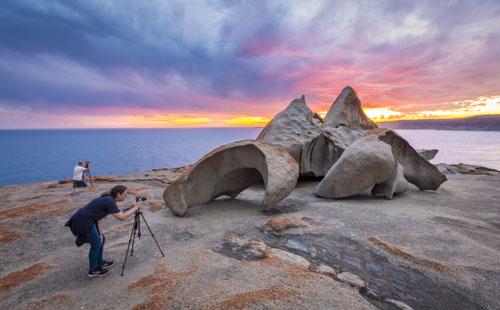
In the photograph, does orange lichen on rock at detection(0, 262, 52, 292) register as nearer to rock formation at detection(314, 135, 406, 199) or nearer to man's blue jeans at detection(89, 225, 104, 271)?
man's blue jeans at detection(89, 225, 104, 271)

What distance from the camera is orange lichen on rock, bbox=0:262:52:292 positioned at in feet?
15.7

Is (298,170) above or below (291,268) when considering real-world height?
above

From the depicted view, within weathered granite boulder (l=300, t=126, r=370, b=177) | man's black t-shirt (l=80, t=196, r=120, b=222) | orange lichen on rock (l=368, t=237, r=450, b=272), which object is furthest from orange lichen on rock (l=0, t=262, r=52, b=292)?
weathered granite boulder (l=300, t=126, r=370, b=177)

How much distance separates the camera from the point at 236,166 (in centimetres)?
857

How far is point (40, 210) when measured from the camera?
9469 mm

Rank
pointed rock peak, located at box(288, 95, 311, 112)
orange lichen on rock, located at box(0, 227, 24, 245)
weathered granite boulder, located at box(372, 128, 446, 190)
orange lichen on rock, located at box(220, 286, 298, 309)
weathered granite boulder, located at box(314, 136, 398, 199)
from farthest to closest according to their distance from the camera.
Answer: pointed rock peak, located at box(288, 95, 311, 112), weathered granite boulder, located at box(372, 128, 446, 190), weathered granite boulder, located at box(314, 136, 398, 199), orange lichen on rock, located at box(0, 227, 24, 245), orange lichen on rock, located at box(220, 286, 298, 309)

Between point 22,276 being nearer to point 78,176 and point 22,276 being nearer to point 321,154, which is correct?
point 78,176

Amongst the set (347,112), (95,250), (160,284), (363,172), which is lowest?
(160,284)

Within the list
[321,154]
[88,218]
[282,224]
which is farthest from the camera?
A: [321,154]

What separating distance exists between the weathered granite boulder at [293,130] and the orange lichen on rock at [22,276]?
9.66 m

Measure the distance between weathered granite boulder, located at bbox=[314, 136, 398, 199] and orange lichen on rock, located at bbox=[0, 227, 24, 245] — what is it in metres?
9.57

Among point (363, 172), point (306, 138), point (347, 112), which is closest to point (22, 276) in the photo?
point (363, 172)

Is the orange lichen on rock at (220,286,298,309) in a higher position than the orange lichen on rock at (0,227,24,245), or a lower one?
higher

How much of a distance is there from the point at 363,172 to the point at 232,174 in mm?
4569
